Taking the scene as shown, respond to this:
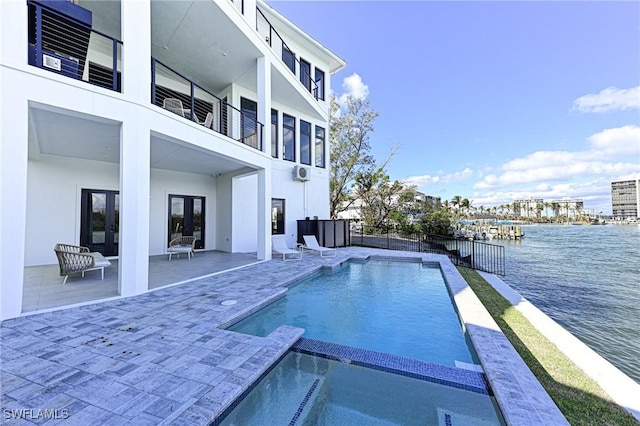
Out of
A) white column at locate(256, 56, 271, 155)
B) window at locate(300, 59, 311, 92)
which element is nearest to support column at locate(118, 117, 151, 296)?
white column at locate(256, 56, 271, 155)

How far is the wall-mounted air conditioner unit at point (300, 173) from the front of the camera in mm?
12573

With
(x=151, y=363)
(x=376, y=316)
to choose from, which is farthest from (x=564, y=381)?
(x=151, y=363)

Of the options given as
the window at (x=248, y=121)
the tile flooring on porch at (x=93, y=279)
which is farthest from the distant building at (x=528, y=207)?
the tile flooring on porch at (x=93, y=279)

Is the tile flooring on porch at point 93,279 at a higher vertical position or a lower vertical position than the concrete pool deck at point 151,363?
higher

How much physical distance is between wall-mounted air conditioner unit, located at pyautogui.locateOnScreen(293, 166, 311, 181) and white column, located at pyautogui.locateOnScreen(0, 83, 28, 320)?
929 centimetres

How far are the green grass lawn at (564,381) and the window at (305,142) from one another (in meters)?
11.0

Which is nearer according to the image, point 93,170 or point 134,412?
point 134,412

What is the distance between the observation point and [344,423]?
7.51 ft

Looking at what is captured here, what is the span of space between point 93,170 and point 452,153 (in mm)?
30816

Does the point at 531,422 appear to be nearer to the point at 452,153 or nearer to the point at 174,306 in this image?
the point at 174,306

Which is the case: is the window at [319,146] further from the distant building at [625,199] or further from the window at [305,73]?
the distant building at [625,199]

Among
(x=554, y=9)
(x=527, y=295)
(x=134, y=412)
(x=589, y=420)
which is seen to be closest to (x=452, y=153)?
(x=554, y=9)

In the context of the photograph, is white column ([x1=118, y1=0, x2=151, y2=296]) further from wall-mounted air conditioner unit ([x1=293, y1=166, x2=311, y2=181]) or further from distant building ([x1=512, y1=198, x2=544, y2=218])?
distant building ([x1=512, y1=198, x2=544, y2=218])

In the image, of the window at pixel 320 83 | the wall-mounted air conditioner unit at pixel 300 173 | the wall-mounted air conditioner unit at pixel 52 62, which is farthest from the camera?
the window at pixel 320 83
